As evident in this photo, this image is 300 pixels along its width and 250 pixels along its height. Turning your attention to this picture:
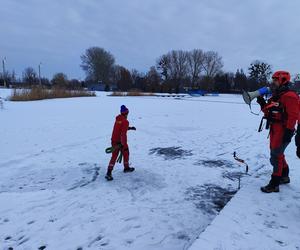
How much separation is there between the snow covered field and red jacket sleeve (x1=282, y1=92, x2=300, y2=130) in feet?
3.66

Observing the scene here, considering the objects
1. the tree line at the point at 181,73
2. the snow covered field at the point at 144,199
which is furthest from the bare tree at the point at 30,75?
the snow covered field at the point at 144,199

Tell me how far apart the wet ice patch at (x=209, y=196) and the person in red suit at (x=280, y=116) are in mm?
625

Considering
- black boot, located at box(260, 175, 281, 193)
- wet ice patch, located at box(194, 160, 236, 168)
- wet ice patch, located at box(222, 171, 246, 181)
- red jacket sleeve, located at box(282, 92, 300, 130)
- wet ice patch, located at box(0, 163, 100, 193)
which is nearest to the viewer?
red jacket sleeve, located at box(282, 92, 300, 130)

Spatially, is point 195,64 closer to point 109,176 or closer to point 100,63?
point 100,63

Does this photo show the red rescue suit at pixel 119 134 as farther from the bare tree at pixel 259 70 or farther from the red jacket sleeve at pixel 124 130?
the bare tree at pixel 259 70

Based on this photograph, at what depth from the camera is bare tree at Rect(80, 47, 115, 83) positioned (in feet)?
292

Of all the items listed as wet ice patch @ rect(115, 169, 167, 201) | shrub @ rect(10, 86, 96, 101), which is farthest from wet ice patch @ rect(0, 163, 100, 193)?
shrub @ rect(10, 86, 96, 101)

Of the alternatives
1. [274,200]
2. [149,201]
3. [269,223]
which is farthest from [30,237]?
[274,200]

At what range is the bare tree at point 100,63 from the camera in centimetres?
8894

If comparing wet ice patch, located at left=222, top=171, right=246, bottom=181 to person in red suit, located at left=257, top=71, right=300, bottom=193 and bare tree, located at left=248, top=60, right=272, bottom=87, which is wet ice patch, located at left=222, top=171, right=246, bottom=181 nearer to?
person in red suit, located at left=257, top=71, right=300, bottom=193

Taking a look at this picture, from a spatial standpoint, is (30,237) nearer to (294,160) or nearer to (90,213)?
(90,213)

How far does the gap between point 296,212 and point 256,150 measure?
14.0 ft

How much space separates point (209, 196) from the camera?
5125 mm

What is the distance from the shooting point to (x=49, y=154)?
783cm
